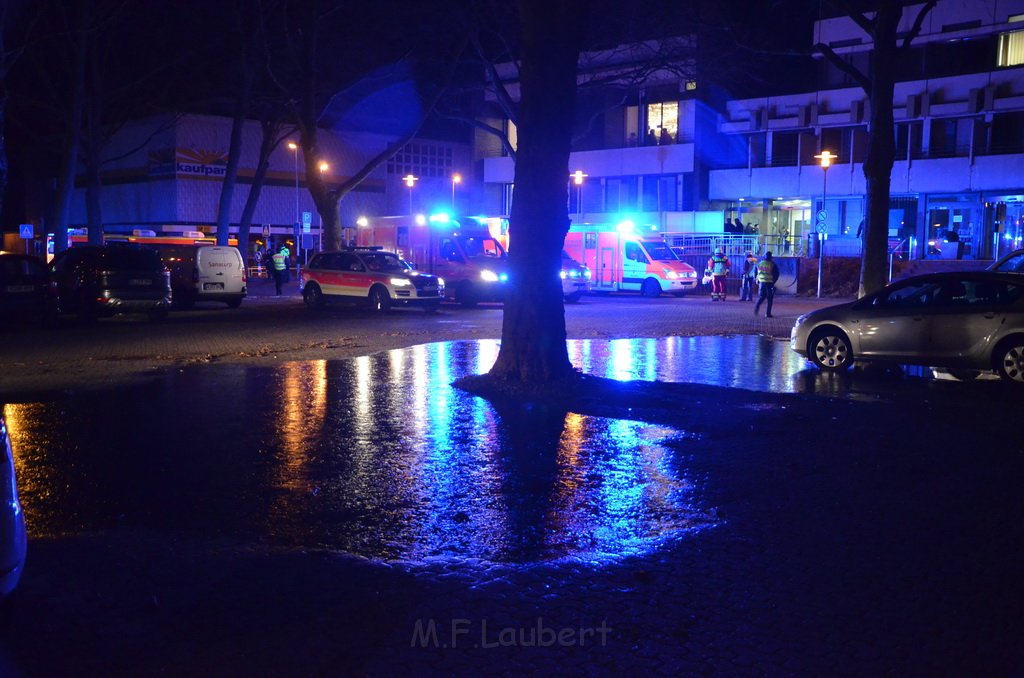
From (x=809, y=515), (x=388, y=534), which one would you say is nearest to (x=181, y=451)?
(x=388, y=534)

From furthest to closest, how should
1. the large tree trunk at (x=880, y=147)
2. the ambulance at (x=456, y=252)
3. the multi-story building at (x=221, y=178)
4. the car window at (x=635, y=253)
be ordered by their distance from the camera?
the multi-story building at (x=221, y=178), the car window at (x=635, y=253), the ambulance at (x=456, y=252), the large tree trunk at (x=880, y=147)

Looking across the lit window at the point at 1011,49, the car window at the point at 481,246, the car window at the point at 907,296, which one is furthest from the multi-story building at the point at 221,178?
the car window at the point at 907,296

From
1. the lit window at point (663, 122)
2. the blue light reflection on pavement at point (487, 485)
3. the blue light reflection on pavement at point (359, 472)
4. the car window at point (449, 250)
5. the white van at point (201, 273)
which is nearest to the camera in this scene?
the blue light reflection on pavement at point (487, 485)

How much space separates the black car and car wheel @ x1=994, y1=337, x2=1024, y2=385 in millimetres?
19070

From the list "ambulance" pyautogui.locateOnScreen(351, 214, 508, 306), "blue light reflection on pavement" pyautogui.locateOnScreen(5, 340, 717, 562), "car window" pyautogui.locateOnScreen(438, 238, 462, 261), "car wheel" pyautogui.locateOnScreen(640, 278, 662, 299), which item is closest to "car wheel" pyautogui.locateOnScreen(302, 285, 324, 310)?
"ambulance" pyautogui.locateOnScreen(351, 214, 508, 306)

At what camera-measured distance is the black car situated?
20.5 m

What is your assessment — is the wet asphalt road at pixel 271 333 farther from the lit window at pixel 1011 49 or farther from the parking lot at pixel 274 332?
the lit window at pixel 1011 49

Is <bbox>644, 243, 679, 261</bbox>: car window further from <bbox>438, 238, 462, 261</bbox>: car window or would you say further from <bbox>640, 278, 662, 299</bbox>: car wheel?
<bbox>438, 238, 462, 261</bbox>: car window

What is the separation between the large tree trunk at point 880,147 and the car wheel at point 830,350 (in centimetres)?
536

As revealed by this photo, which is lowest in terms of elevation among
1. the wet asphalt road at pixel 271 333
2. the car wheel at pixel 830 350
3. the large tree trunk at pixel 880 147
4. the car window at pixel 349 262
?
the wet asphalt road at pixel 271 333

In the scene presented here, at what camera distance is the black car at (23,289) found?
20531 mm

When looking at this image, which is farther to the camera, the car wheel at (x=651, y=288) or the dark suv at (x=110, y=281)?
the car wheel at (x=651, y=288)

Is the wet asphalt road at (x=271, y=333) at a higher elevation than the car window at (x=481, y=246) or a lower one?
lower

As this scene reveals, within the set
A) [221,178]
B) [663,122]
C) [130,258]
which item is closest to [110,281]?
[130,258]
